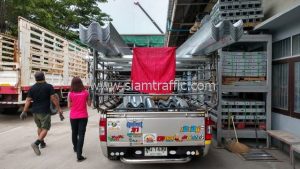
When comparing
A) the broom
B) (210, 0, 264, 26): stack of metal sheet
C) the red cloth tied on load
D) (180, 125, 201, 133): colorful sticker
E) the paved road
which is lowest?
the paved road

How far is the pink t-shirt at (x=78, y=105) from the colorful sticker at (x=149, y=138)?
1.83 m

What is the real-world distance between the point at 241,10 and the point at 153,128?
4.31 metres

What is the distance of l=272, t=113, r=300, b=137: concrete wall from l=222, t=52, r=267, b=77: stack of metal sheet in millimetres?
1032

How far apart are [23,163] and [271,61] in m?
5.56

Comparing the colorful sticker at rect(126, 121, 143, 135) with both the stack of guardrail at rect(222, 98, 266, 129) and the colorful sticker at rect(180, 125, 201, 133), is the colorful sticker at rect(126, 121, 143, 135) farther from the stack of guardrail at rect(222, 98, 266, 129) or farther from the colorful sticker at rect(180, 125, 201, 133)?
the stack of guardrail at rect(222, 98, 266, 129)

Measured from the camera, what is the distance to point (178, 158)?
5.17 metres

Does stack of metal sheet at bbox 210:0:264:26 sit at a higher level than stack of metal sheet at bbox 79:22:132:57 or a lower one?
higher

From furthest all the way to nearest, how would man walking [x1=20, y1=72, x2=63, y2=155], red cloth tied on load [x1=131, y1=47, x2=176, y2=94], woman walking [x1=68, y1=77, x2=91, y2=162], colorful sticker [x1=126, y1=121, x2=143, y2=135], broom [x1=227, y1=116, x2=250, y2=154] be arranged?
1. man walking [x1=20, y1=72, x2=63, y2=155]
2. broom [x1=227, y1=116, x2=250, y2=154]
3. woman walking [x1=68, y1=77, x2=91, y2=162]
4. red cloth tied on load [x1=131, y1=47, x2=176, y2=94]
5. colorful sticker [x1=126, y1=121, x2=143, y2=135]

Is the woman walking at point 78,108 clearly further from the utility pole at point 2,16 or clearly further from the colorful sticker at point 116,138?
the utility pole at point 2,16

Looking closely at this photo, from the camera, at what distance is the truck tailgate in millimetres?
4992

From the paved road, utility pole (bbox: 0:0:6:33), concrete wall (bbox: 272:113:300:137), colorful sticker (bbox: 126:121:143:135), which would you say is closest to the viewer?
colorful sticker (bbox: 126:121:143:135)

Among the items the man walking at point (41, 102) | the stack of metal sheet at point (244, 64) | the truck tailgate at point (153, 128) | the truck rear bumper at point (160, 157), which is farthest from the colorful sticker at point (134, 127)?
the stack of metal sheet at point (244, 64)

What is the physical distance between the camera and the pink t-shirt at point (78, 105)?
638 cm

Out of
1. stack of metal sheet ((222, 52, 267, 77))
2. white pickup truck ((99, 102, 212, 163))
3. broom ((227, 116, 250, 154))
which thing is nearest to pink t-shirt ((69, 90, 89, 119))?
white pickup truck ((99, 102, 212, 163))
